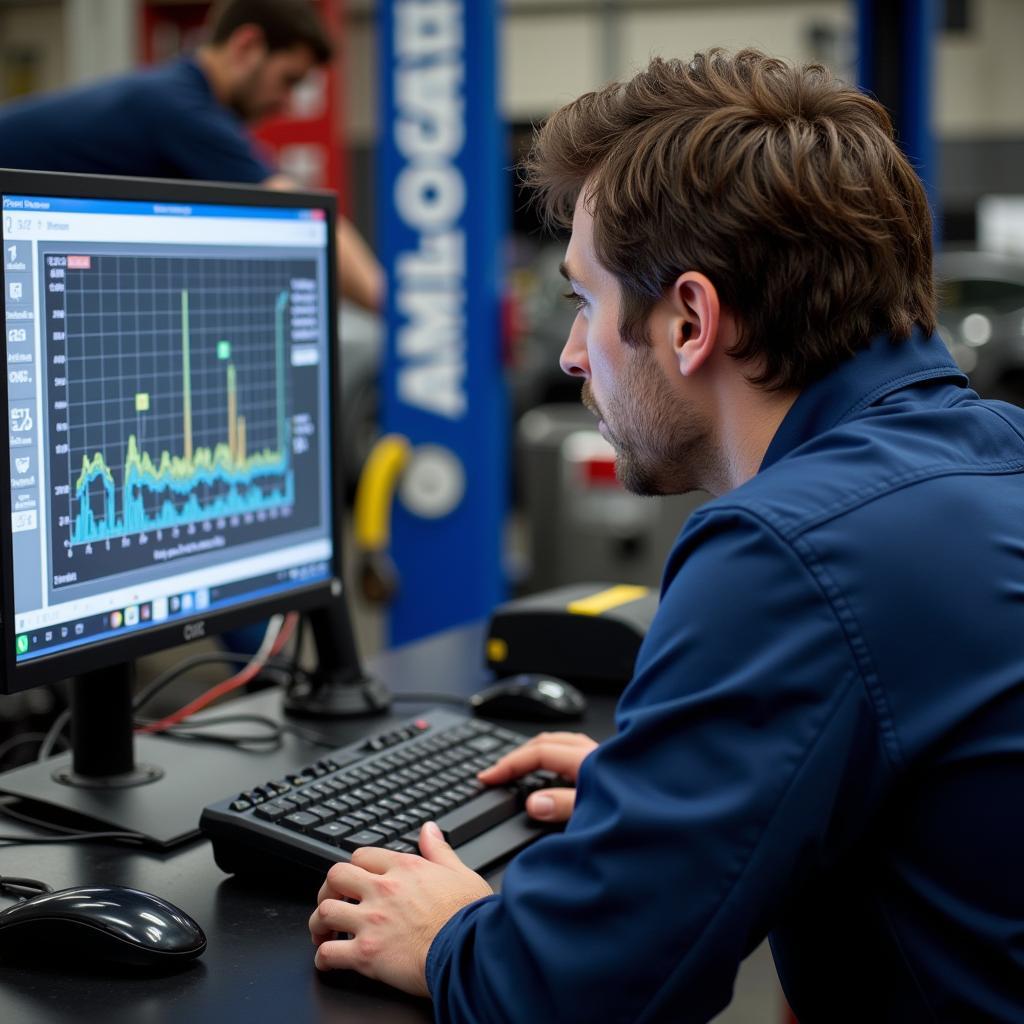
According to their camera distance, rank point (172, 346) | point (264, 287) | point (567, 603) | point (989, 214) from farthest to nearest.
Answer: point (989, 214), point (567, 603), point (264, 287), point (172, 346)

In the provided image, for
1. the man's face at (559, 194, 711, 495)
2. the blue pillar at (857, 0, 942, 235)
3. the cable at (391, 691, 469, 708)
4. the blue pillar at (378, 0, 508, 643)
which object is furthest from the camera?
the blue pillar at (857, 0, 942, 235)

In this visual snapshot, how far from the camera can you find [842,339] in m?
0.95

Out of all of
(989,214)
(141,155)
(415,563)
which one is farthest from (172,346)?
(989,214)

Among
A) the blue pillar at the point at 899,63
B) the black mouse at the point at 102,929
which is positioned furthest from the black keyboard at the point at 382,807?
the blue pillar at the point at 899,63

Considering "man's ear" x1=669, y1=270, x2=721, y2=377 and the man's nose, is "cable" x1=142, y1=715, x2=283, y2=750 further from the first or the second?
"man's ear" x1=669, y1=270, x2=721, y2=377

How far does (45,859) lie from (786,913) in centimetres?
58

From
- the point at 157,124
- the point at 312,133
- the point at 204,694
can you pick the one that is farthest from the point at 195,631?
the point at 312,133

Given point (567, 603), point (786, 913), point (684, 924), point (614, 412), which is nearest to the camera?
point (684, 924)

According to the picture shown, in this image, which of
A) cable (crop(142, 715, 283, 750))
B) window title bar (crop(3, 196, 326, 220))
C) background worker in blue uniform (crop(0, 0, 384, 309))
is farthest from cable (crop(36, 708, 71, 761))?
background worker in blue uniform (crop(0, 0, 384, 309))

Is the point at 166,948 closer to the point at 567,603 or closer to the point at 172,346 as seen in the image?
the point at 172,346

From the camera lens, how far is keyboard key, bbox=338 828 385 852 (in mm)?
1069

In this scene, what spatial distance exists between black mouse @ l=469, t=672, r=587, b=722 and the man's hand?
0.51 m

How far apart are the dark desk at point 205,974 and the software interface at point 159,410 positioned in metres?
0.17

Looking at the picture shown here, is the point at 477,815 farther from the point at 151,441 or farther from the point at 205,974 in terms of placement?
the point at 151,441
